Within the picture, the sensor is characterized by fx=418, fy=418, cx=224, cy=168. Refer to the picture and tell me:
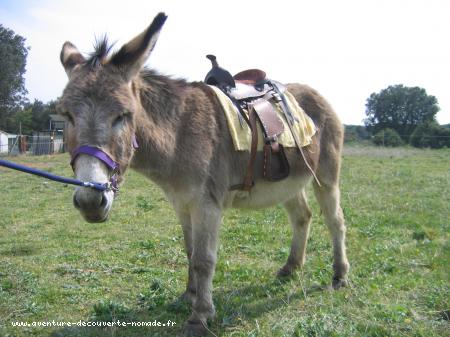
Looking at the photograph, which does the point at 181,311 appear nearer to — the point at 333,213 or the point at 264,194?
the point at 264,194

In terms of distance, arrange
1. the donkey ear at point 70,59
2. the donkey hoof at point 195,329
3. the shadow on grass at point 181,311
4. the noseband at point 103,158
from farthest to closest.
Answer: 1. the shadow on grass at point 181,311
2. the donkey hoof at point 195,329
3. the donkey ear at point 70,59
4. the noseband at point 103,158

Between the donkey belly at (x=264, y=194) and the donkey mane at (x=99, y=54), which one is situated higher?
the donkey mane at (x=99, y=54)

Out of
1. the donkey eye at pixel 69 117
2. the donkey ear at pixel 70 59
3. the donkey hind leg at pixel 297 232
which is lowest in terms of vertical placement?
the donkey hind leg at pixel 297 232

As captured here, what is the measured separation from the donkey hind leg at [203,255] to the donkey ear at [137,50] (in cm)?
125

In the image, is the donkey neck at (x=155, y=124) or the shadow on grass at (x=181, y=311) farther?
the shadow on grass at (x=181, y=311)

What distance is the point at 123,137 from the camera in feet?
9.52

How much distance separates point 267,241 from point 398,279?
230 centimetres

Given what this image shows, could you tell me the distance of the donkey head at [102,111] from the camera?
265 cm

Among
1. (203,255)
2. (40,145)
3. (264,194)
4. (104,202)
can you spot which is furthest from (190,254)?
(40,145)

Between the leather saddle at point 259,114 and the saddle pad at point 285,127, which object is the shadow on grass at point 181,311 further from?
the saddle pad at point 285,127

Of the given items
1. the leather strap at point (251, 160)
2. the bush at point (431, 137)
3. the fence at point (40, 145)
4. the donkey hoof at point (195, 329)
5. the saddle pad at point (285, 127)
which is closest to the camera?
the donkey hoof at point (195, 329)

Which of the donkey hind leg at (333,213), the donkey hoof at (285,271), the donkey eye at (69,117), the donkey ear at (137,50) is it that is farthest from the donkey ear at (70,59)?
the donkey hoof at (285,271)

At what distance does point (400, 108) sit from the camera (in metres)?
70.9

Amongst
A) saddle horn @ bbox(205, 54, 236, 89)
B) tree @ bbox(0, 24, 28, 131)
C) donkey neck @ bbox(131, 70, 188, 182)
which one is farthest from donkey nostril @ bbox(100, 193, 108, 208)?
tree @ bbox(0, 24, 28, 131)
